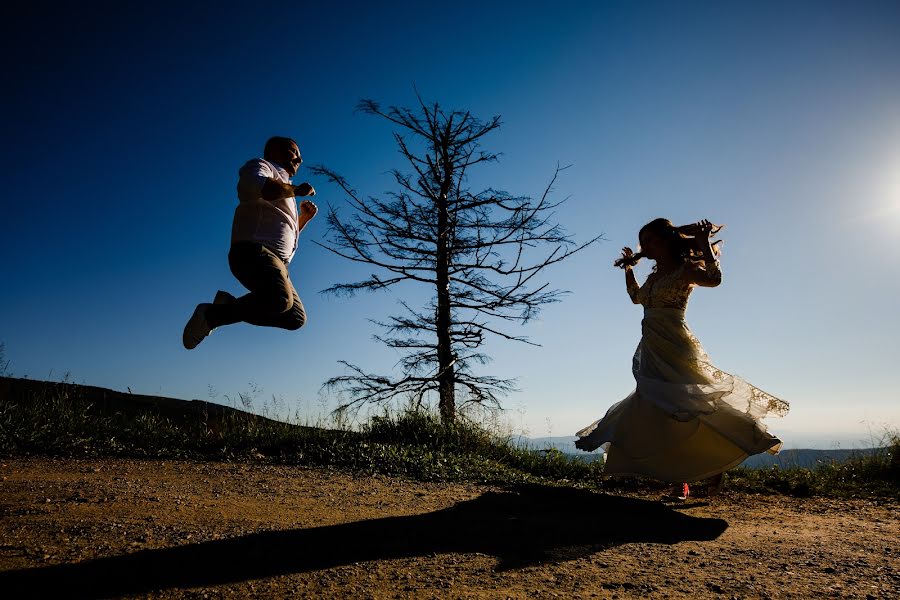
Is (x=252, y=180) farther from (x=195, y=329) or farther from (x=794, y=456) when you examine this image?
(x=794, y=456)

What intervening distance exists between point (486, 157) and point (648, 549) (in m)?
7.83

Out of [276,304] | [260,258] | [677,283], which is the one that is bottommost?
[276,304]

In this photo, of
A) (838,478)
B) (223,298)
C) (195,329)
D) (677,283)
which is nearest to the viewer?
(195,329)

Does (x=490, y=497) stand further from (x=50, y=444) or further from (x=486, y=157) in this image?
(x=486, y=157)

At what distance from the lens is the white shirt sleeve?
3.66 m

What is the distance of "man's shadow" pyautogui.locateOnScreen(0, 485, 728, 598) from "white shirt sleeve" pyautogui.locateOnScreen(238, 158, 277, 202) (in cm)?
212

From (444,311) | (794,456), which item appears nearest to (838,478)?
(794,456)

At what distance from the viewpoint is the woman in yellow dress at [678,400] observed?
15.5 ft

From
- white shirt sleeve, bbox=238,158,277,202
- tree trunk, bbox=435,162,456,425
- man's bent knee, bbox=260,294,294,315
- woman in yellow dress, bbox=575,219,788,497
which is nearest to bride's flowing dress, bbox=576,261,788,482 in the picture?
woman in yellow dress, bbox=575,219,788,497

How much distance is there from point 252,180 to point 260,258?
530mm

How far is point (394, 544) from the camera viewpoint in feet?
9.93

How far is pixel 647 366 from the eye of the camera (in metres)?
5.16

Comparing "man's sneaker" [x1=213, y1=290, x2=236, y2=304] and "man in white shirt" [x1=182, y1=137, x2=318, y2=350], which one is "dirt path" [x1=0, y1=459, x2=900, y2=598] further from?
"man's sneaker" [x1=213, y1=290, x2=236, y2=304]

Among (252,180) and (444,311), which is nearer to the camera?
(252,180)
